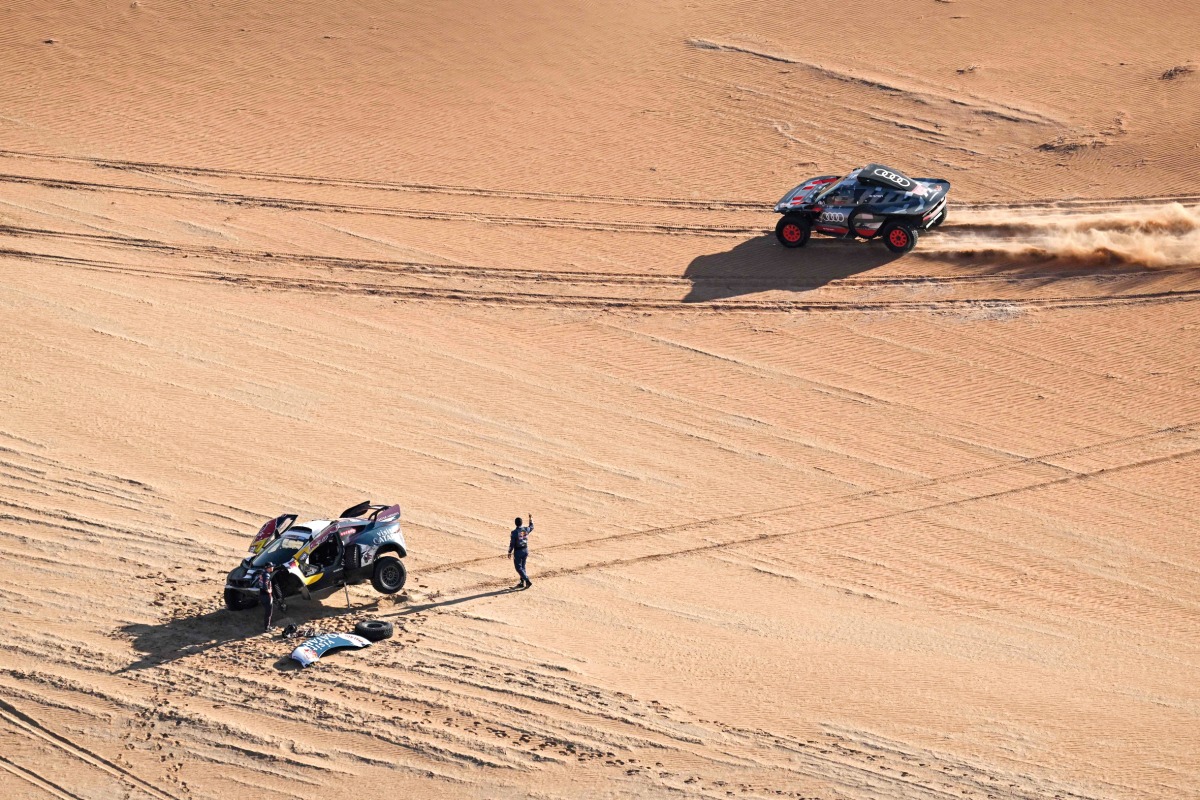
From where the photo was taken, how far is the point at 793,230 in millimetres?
23734

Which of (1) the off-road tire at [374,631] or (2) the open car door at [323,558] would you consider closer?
(1) the off-road tire at [374,631]

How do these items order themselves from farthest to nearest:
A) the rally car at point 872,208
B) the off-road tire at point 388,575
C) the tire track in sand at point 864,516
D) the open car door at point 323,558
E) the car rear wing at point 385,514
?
the rally car at point 872,208 → the tire track in sand at point 864,516 → the car rear wing at point 385,514 → the off-road tire at point 388,575 → the open car door at point 323,558

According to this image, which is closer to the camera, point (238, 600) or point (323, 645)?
point (323, 645)

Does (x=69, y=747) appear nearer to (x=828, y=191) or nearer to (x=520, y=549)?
(x=520, y=549)

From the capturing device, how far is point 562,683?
12.3m

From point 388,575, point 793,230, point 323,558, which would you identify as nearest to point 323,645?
point 323,558

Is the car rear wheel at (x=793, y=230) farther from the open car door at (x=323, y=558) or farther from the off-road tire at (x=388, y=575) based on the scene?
the open car door at (x=323, y=558)

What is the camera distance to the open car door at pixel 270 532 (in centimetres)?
1362

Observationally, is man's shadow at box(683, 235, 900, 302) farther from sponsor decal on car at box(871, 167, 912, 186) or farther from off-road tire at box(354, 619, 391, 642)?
off-road tire at box(354, 619, 391, 642)

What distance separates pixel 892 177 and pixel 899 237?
112cm

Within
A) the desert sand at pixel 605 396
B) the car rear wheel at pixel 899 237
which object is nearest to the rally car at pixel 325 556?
the desert sand at pixel 605 396

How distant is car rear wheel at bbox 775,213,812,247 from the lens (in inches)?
926

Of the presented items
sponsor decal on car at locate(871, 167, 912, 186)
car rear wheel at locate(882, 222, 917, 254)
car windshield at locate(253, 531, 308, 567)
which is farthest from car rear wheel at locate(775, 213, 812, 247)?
car windshield at locate(253, 531, 308, 567)

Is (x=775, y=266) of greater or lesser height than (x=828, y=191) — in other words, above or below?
below
